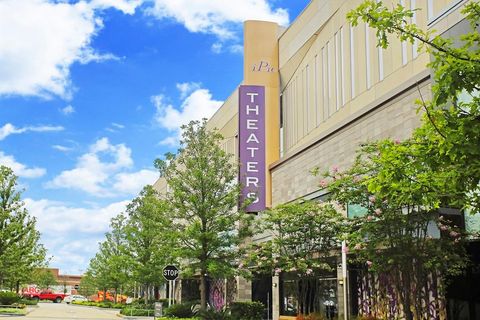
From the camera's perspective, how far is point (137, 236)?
4269 cm

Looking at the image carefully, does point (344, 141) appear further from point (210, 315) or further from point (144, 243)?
point (144, 243)

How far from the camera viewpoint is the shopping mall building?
2164 cm

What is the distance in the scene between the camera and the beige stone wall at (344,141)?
20953 millimetres

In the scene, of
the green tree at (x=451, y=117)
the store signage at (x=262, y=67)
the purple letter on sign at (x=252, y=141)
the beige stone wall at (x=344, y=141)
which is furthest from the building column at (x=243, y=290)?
the green tree at (x=451, y=117)

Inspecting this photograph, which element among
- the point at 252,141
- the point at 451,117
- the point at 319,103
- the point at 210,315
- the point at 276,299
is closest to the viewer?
the point at 451,117

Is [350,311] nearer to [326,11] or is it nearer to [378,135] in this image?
[378,135]

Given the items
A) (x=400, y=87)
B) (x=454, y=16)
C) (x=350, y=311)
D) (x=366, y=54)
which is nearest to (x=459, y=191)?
(x=454, y=16)

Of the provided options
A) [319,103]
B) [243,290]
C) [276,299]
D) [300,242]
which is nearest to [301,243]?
[300,242]

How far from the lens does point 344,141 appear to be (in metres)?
26.0

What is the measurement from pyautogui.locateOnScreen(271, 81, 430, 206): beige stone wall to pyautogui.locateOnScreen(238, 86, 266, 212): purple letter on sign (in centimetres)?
97

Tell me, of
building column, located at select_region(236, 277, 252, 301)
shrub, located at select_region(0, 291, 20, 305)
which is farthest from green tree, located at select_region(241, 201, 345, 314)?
shrub, located at select_region(0, 291, 20, 305)

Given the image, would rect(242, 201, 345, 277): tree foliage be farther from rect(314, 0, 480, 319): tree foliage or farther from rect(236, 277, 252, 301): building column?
rect(236, 277, 252, 301): building column

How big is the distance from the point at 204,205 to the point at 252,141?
34.4ft

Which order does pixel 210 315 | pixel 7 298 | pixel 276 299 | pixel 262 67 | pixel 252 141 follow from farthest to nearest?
1. pixel 7 298
2. pixel 262 67
3. pixel 252 141
4. pixel 276 299
5. pixel 210 315
